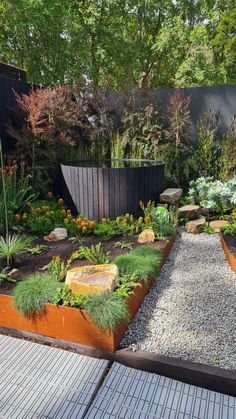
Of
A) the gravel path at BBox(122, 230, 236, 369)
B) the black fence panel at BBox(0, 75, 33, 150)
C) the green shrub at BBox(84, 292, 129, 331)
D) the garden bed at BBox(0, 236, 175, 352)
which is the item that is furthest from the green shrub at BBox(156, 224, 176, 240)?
the black fence panel at BBox(0, 75, 33, 150)

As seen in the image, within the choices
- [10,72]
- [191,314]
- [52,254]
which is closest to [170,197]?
[52,254]

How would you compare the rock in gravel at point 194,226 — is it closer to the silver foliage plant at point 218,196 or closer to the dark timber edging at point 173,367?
the silver foliage plant at point 218,196

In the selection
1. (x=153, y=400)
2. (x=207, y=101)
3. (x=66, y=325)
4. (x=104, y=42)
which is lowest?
(x=153, y=400)

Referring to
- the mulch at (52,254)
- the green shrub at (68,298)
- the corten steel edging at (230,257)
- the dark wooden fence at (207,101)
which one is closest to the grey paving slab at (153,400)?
the green shrub at (68,298)

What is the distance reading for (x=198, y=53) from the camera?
9.96 meters

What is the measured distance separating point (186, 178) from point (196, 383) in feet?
11.8

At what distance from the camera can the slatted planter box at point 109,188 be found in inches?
141

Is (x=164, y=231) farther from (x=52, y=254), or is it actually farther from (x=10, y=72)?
(x=10, y=72)

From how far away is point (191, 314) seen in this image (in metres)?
2.06

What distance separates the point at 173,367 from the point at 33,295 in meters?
0.93

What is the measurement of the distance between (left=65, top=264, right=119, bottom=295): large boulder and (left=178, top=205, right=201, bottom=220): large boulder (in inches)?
78.2

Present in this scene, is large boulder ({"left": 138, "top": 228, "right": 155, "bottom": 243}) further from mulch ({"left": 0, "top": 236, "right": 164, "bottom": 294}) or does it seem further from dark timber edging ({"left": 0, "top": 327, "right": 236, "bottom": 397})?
dark timber edging ({"left": 0, "top": 327, "right": 236, "bottom": 397})

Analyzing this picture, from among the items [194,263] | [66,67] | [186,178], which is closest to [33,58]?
[66,67]

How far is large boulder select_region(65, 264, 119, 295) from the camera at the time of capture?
1.86m
